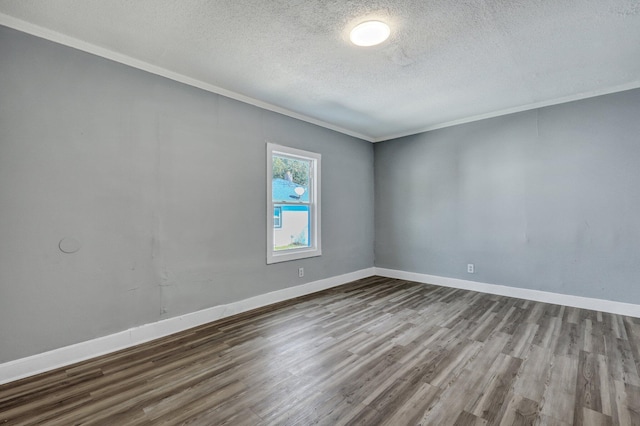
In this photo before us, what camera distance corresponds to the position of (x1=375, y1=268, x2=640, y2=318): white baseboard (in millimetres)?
3466

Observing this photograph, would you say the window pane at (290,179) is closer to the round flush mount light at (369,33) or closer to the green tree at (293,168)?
the green tree at (293,168)

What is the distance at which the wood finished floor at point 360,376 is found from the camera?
1.77 m

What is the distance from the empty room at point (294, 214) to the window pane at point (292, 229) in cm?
4

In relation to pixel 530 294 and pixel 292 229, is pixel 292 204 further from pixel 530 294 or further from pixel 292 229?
pixel 530 294

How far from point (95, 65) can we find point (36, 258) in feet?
5.70

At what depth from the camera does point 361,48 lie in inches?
102

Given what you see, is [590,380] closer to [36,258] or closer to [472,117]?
[472,117]

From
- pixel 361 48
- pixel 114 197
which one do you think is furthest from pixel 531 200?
pixel 114 197

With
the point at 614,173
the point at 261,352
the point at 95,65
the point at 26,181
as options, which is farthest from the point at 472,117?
the point at 26,181

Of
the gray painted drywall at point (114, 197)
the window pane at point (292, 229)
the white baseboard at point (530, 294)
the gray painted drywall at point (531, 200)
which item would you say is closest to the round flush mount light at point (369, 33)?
the gray painted drywall at point (114, 197)

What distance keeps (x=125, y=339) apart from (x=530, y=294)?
4.98m

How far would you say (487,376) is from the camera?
2.18 metres

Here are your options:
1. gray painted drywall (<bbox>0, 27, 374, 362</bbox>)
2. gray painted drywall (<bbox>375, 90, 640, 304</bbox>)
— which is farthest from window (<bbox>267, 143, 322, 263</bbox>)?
gray painted drywall (<bbox>375, 90, 640, 304</bbox>)

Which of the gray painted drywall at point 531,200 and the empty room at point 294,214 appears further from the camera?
the gray painted drywall at point 531,200
